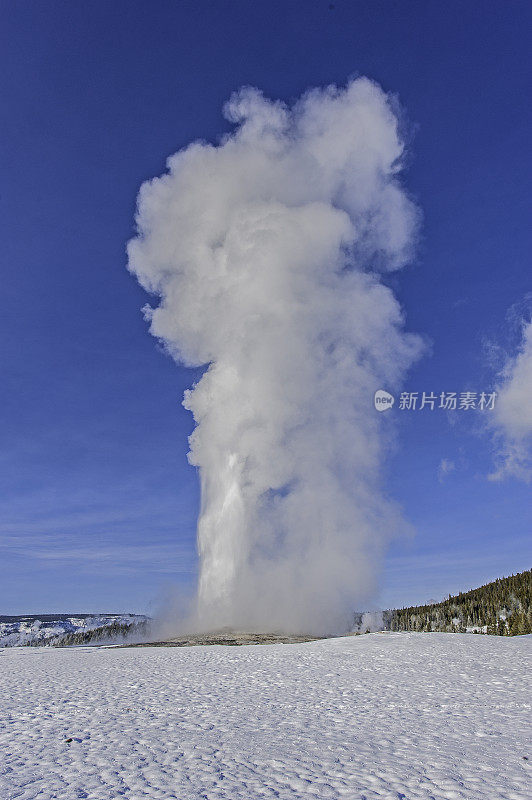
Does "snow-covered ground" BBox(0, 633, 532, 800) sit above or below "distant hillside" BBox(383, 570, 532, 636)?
above

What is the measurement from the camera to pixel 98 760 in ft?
31.8

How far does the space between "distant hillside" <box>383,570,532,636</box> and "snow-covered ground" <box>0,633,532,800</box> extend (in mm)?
79554

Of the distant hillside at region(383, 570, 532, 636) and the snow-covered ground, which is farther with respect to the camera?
the distant hillside at region(383, 570, 532, 636)

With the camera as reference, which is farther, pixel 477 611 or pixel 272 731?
pixel 477 611

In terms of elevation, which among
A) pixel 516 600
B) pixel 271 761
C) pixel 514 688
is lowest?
pixel 516 600

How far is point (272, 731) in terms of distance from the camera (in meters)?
12.2

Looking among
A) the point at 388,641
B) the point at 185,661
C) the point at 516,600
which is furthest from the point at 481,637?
the point at 516,600

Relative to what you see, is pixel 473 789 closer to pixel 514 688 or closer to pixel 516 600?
pixel 514 688

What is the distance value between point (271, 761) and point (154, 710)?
626 cm

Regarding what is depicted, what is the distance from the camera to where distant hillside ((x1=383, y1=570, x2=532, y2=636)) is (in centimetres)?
9756

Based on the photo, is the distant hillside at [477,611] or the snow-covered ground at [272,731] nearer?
the snow-covered ground at [272,731]

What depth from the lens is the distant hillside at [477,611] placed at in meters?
97.6

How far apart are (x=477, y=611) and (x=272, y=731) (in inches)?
4461

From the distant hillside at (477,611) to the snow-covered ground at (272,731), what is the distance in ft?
261
